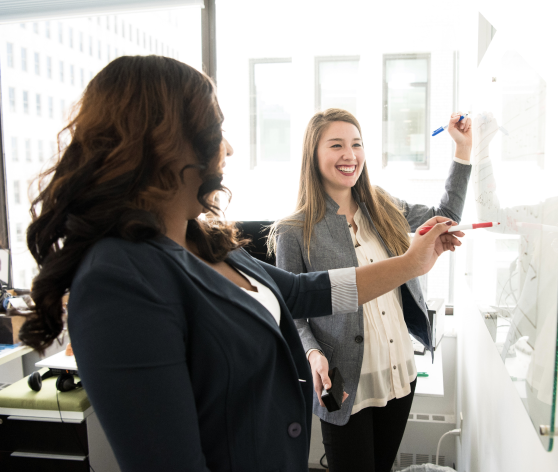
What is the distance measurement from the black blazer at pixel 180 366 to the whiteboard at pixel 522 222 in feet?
1.31

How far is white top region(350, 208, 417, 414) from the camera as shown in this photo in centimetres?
137

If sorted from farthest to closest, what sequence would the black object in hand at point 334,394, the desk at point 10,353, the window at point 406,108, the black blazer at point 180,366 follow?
the window at point 406,108 < the desk at point 10,353 < the black object in hand at point 334,394 < the black blazer at point 180,366

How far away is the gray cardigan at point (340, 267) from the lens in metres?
1.35

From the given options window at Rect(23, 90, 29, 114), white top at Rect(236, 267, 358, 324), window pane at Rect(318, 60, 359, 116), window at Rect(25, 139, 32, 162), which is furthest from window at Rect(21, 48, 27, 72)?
white top at Rect(236, 267, 358, 324)

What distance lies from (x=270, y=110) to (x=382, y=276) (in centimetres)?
220

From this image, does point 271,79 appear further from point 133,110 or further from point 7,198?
point 133,110

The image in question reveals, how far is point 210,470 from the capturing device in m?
Answer: 0.67

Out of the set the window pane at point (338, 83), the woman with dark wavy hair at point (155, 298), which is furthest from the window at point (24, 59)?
the woman with dark wavy hair at point (155, 298)

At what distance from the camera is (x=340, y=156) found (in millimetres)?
1518

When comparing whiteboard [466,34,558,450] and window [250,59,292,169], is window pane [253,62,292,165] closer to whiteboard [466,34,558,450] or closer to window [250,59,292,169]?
window [250,59,292,169]

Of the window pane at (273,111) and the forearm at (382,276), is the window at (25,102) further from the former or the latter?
the forearm at (382,276)

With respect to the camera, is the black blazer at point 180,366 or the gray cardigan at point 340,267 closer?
the black blazer at point 180,366

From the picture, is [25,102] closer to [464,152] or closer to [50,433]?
[50,433]

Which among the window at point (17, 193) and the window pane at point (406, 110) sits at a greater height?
the window pane at point (406, 110)
